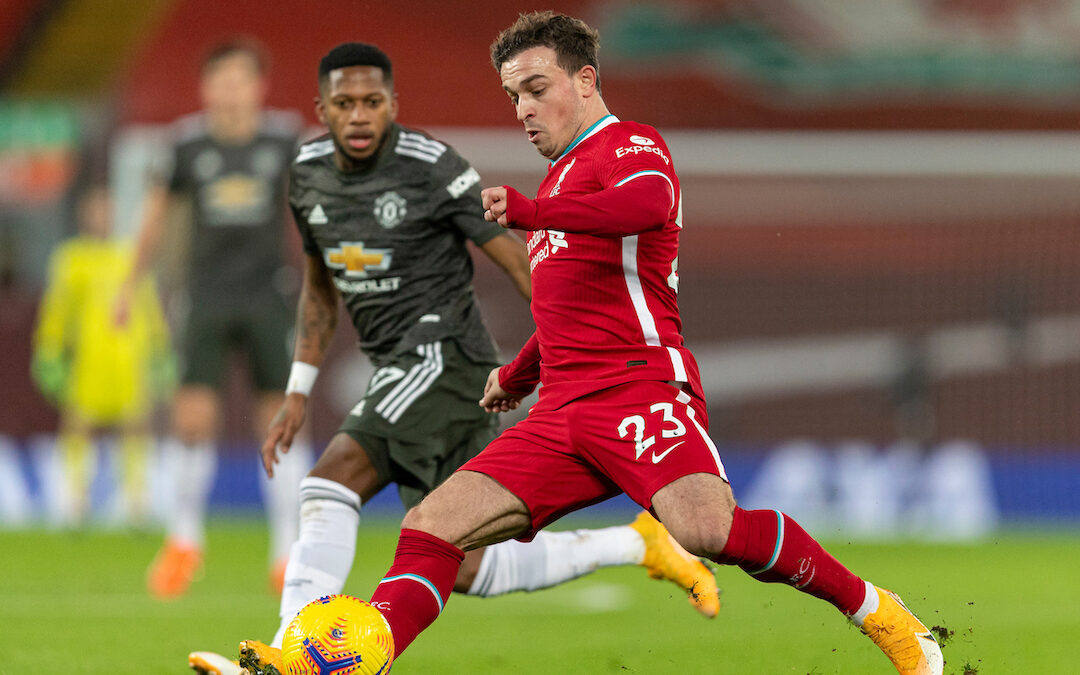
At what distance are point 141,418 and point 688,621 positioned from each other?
22.5ft

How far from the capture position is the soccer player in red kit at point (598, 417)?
13.3 ft

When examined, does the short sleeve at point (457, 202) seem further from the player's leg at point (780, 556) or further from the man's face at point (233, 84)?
the man's face at point (233, 84)

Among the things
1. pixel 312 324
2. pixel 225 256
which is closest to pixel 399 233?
pixel 312 324

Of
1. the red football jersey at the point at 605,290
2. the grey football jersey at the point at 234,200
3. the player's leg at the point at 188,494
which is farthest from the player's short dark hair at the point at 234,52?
the red football jersey at the point at 605,290

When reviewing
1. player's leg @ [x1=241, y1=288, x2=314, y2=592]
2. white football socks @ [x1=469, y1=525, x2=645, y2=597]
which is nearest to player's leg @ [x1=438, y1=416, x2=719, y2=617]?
white football socks @ [x1=469, y1=525, x2=645, y2=597]

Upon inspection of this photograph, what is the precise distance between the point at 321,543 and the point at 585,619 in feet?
7.87

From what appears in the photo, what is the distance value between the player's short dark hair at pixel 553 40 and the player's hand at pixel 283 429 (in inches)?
59.6

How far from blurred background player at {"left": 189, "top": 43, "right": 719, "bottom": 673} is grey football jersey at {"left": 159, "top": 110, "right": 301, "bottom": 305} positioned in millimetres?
2867

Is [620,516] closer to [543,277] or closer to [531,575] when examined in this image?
[531,575]

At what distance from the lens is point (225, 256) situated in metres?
8.30

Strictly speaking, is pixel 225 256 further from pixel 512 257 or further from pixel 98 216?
pixel 98 216

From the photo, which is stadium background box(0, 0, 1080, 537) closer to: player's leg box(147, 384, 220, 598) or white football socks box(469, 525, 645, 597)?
player's leg box(147, 384, 220, 598)

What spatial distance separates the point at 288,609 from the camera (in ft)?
15.5

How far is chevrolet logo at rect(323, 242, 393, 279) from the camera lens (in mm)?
5270
